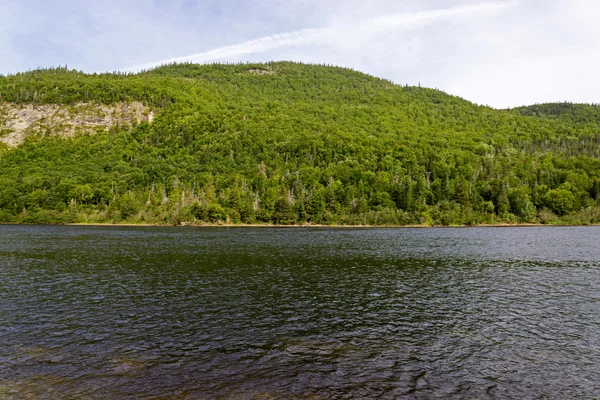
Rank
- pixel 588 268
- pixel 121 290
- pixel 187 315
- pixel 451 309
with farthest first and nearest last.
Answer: pixel 588 268, pixel 121 290, pixel 451 309, pixel 187 315

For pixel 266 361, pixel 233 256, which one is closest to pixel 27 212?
pixel 233 256

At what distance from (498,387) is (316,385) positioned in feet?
28.6

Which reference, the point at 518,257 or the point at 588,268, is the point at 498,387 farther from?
the point at 518,257

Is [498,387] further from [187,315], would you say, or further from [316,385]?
[187,315]

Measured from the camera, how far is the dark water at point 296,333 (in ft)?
60.7

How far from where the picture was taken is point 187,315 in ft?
98.9

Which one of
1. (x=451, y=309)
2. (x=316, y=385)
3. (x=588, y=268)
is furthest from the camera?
(x=588, y=268)

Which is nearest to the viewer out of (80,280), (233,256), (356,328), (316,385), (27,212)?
(316,385)

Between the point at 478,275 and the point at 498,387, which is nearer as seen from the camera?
the point at 498,387

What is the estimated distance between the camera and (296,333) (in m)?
26.1

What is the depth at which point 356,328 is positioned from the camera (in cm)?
2738

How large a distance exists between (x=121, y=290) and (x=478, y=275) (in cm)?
4186

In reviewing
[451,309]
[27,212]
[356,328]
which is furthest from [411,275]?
[27,212]

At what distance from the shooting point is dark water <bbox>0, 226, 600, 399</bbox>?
18.5 m
